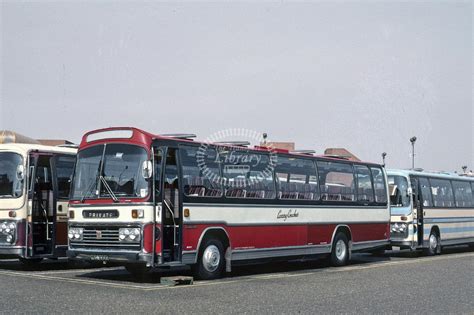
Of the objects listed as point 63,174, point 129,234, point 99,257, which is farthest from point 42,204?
point 129,234

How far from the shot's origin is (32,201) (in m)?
17.3

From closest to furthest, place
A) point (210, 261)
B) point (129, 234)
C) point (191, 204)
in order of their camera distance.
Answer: point (129, 234) < point (191, 204) < point (210, 261)

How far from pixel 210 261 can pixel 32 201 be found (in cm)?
466

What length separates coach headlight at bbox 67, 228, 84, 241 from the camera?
14914 mm

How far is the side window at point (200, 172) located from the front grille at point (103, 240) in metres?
1.60

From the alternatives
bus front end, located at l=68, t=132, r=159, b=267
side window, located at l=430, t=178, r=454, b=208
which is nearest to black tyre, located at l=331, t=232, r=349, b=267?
side window, located at l=430, t=178, r=454, b=208

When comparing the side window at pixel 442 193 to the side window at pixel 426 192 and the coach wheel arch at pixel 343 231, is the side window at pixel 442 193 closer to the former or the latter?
the side window at pixel 426 192

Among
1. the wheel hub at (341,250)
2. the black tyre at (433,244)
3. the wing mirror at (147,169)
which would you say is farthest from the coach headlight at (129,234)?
the black tyre at (433,244)

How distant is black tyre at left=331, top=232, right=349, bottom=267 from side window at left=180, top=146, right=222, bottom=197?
537 centimetres

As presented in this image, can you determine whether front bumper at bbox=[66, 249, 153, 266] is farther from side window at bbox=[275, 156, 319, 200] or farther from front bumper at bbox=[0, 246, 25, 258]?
side window at bbox=[275, 156, 319, 200]

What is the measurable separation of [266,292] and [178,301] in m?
2.03

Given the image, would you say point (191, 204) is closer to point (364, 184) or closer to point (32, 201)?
point (32, 201)

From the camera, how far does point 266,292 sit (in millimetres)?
13047

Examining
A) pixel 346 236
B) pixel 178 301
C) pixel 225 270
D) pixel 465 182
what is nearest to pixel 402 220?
pixel 346 236
